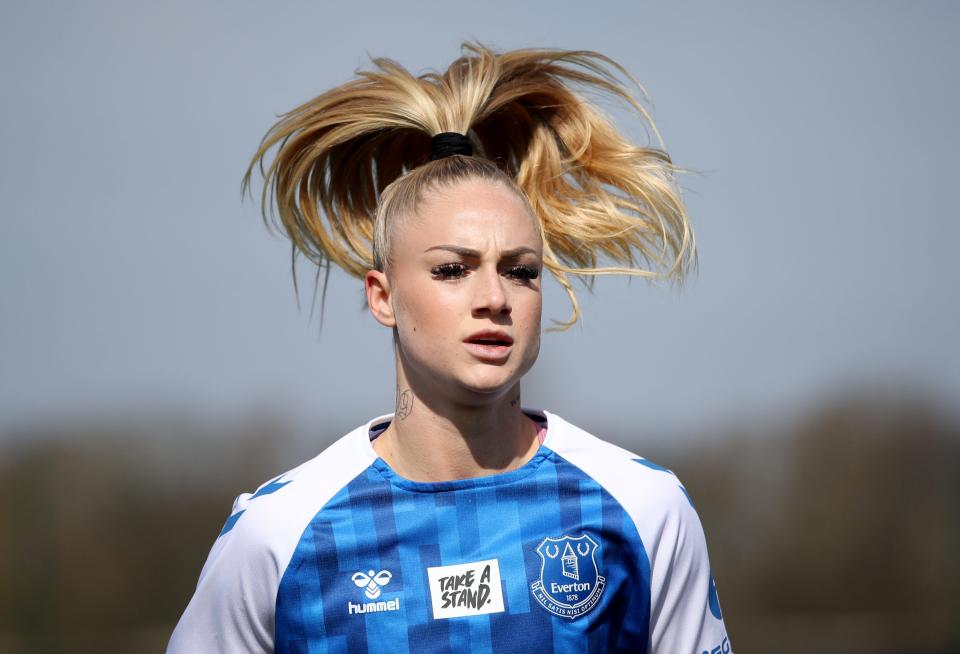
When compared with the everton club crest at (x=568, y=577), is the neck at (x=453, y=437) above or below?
above

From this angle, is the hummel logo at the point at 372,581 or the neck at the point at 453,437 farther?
the neck at the point at 453,437

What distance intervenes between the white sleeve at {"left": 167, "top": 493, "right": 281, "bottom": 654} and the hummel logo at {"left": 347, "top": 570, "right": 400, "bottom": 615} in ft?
0.66

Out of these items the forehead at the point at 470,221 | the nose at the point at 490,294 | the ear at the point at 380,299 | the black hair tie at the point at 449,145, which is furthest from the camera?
the black hair tie at the point at 449,145

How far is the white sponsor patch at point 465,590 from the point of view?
266cm

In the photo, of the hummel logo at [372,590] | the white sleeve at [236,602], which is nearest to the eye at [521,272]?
the hummel logo at [372,590]

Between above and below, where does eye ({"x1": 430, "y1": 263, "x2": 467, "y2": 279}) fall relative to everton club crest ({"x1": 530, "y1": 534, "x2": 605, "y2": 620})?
above

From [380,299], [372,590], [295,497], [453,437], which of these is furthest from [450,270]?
[372,590]

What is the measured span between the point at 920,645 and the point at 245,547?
14.2 metres

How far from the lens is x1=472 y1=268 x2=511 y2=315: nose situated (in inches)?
102

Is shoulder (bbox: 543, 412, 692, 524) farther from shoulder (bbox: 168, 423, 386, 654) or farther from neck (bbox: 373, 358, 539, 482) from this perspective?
shoulder (bbox: 168, 423, 386, 654)

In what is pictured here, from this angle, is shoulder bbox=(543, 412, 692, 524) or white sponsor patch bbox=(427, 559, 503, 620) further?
shoulder bbox=(543, 412, 692, 524)

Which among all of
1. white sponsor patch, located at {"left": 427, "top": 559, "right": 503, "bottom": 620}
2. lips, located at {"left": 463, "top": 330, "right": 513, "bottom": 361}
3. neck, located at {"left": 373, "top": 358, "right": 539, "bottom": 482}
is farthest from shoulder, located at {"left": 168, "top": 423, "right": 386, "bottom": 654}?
lips, located at {"left": 463, "top": 330, "right": 513, "bottom": 361}

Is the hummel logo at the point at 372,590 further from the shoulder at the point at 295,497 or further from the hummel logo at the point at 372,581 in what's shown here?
the shoulder at the point at 295,497

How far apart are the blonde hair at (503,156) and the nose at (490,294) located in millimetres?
556
